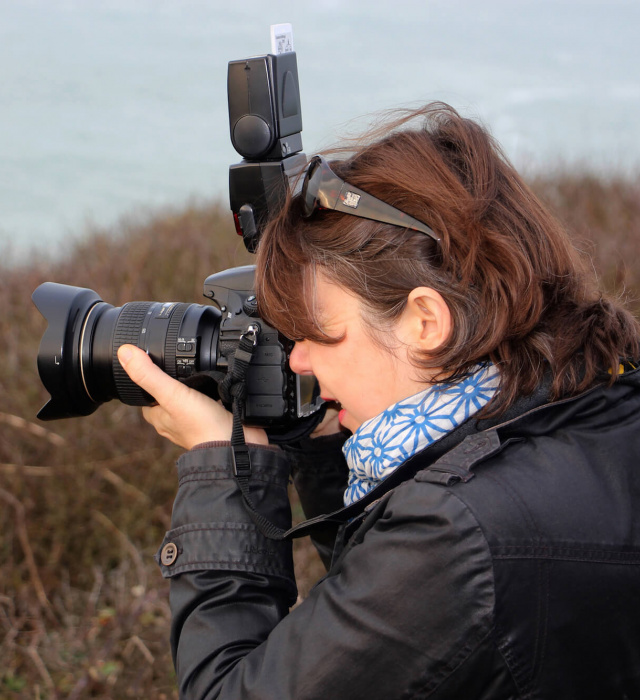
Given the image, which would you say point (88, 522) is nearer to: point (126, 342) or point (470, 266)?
point (126, 342)

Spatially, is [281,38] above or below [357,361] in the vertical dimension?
above

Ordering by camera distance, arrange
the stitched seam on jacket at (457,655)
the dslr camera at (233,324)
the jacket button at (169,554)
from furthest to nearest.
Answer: the dslr camera at (233,324) < the jacket button at (169,554) < the stitched seam on jacket at (457,655)

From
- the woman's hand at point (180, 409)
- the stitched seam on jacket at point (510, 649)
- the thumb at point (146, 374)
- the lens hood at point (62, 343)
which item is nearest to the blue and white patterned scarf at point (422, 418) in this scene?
the stitched seam on jacket at point (510, 649)

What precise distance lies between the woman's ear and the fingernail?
537mm

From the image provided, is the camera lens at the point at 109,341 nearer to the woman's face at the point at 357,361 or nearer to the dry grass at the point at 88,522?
the woman's face at the point at 357,361

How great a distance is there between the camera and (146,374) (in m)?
1.33

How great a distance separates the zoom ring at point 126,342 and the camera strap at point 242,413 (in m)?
0.18

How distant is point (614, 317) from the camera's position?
41.0 inches

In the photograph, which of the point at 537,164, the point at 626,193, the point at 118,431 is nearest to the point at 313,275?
the point at 118,431

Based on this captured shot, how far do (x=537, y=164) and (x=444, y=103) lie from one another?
3.63 meters

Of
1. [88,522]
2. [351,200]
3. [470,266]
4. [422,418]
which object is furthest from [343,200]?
[88,522]

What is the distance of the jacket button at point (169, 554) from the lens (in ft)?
3.63

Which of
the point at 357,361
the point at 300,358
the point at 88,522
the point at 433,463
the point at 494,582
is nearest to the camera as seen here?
the point at 494,582

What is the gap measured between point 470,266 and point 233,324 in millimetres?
500
